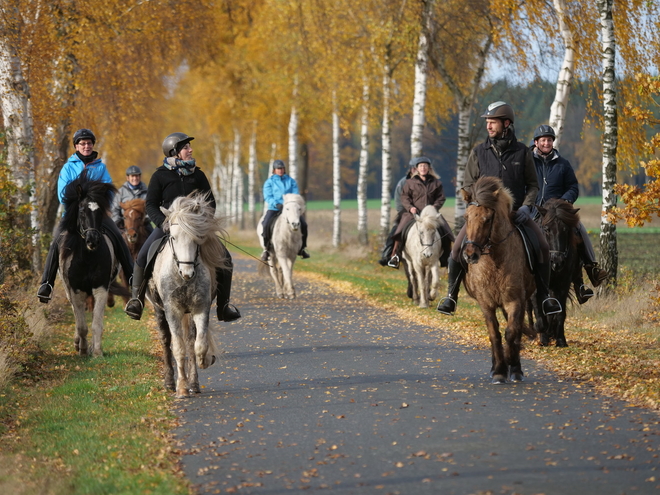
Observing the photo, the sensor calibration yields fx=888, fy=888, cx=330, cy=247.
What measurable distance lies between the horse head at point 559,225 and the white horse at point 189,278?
4858 mm

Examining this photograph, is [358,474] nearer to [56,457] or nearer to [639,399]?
[56,457]

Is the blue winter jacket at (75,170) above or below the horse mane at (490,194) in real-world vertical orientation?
above

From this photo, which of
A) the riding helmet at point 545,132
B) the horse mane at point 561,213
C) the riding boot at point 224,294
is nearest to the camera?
the riding boot at point 224,294

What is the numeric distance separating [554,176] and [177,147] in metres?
5.58

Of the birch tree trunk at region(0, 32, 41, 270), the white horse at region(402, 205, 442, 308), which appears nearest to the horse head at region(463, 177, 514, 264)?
the white horse at region(402, 205, 442, 308)

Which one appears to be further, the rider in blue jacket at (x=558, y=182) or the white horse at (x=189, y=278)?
the rider in blue jacket at (x=558, y=182)

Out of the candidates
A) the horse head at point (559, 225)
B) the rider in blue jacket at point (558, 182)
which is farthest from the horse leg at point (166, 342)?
the rider in blue jacket at point (558, 182)

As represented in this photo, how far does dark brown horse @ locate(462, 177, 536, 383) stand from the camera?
360 inches

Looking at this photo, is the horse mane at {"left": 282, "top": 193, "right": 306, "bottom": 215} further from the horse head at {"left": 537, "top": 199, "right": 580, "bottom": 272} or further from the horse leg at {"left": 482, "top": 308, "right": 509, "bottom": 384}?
the horse leg at {"left": 482, "top": 308, "right": 509, "bottom": 384}

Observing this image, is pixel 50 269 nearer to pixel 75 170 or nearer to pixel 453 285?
pixel 75 170

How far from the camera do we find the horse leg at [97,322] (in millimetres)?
11945

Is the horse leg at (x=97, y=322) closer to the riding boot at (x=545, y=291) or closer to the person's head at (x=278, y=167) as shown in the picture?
the riding boot at (x=545, y=291)

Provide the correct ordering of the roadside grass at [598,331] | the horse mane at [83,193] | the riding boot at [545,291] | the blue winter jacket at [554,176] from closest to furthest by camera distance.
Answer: the roadside grass at [598,331] < the riding boot at [545,291] < the horse mane at [83,193] < the blue winter jacket at [554,176]

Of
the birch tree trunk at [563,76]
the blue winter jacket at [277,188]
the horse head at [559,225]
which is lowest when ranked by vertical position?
the horse head at [559,225]
